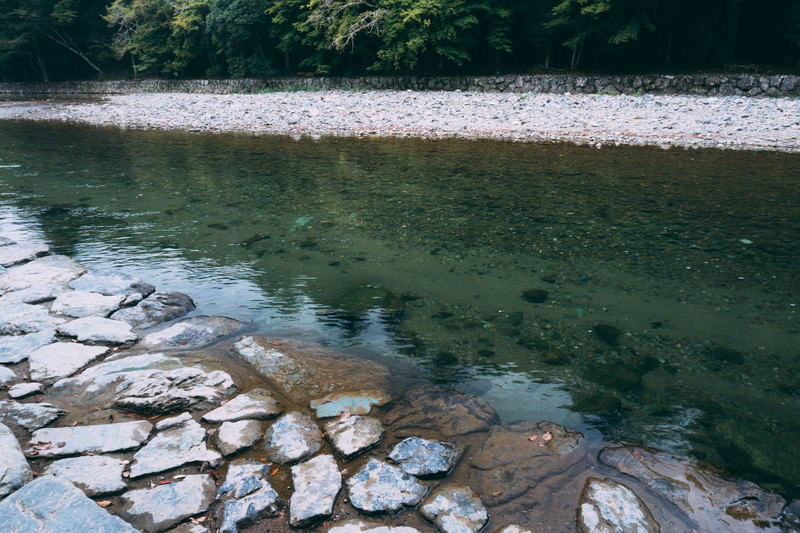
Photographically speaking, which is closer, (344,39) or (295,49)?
(344,39)

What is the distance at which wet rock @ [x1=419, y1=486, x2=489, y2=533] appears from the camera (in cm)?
192

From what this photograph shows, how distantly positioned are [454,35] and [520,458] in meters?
20.7

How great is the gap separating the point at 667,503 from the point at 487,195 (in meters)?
5.30

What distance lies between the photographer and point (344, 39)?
72.9ft

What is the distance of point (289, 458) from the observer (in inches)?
89.9

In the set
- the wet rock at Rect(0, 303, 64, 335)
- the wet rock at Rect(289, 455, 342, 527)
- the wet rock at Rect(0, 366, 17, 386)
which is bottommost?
the wet rock at Rect(289, 455, 342, 527)

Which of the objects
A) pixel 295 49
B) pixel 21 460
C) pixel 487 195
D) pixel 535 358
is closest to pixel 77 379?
pixel 21 460

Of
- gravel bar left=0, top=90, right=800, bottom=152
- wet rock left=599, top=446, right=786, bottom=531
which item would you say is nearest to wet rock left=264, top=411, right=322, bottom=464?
wet rock left=599, top=446, right=786, bottom=531

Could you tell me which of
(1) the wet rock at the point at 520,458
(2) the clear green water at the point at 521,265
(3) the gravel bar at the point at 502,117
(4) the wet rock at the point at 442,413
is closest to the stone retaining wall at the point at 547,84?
(3) the gravel bar at the point at 502,117

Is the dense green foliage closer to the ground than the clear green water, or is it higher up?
higher up

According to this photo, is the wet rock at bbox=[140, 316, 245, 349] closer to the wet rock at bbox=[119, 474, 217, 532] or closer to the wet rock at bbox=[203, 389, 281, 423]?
the wet rock at bbox=[203, 389, 281, 423]

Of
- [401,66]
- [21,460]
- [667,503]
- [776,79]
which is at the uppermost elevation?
[401,66]

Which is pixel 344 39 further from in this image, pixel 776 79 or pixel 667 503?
pixel 667 503

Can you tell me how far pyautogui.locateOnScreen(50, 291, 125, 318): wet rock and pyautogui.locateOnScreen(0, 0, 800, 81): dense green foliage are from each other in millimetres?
18694
